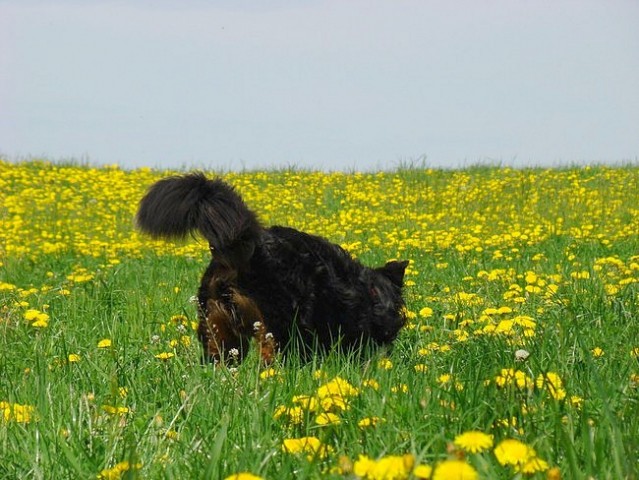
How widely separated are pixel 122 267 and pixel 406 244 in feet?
11.4

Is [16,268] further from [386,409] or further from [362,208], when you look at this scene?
[386,409]

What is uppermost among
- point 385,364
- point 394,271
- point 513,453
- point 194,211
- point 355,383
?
point 194,211

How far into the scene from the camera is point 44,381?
3447 millimetres

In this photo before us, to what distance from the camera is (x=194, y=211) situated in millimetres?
4129

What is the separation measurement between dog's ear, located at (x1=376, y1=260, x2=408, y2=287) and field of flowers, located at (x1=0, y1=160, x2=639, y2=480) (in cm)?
26

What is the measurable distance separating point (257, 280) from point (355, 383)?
1438 mm

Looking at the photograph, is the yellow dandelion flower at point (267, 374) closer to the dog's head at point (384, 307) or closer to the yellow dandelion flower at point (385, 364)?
the yellow dandelion flower at point (385, 364)

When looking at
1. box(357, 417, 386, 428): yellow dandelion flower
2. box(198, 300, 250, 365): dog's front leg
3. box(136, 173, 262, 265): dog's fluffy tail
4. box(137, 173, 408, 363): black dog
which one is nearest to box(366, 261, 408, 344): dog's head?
box(137, 173, 408, 363): black dog

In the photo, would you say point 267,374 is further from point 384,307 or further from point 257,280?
point 384,307

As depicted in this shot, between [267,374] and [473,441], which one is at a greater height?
[473,441]

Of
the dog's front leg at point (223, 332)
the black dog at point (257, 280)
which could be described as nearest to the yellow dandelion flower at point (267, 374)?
the black dog at point (257, 280)

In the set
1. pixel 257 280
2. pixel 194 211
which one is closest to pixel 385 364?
pixel 257 280

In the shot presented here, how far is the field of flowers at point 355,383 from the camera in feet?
6.81

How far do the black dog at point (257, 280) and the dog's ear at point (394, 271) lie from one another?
1.59 feet
